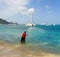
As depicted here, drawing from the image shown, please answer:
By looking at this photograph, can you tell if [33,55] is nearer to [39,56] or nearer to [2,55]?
[39,56]

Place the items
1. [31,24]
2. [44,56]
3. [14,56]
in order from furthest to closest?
1. [31,24]
2. [44,56]
3. [14,56]

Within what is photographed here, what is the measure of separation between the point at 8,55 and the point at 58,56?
A: 471 cm

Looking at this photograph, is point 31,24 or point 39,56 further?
point 31,24

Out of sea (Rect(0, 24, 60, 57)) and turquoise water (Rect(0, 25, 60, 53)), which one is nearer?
sea (Rect(0, 24, 60, 57))

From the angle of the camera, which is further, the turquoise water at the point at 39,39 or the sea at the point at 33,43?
the turquoise water at the point at 39,39

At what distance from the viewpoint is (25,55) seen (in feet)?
50.8

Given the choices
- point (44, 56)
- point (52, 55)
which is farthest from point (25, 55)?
point (52, 55)

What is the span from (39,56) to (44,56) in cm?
52

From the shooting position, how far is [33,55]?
15773 millimetres

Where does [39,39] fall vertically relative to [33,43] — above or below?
below

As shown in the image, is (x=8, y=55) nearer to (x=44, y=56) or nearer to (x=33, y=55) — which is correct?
(x=33, y=55)

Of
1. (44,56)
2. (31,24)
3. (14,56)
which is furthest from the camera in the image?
(31,24)

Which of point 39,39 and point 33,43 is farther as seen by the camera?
point 39,39

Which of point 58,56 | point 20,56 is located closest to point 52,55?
point 58,56
